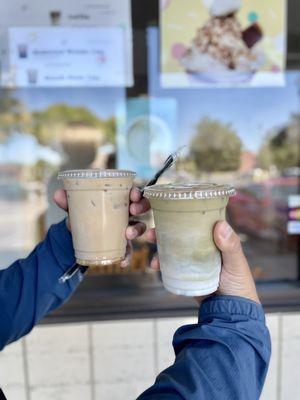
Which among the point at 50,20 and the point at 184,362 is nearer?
the point at 184,362

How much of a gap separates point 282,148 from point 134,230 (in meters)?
4.18

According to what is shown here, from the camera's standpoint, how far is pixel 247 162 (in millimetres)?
4102

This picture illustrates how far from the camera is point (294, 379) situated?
202 cm

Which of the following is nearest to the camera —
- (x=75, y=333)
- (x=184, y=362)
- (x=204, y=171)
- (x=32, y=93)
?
(x=184, y=362)

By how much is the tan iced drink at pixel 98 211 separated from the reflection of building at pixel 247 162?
10.6 ft

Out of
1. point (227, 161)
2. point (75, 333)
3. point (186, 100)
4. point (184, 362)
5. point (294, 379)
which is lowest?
point (294, 379)

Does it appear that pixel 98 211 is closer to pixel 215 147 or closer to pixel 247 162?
pixel 247 162

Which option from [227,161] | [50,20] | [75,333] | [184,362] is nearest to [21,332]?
[184,362]

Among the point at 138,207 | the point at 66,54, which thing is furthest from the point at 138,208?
the point at 66,54

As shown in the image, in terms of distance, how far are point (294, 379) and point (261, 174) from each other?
2971 millimetres

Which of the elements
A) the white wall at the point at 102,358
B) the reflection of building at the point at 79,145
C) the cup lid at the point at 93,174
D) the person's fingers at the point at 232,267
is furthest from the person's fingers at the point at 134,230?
the reflection of building at the point at 79,145

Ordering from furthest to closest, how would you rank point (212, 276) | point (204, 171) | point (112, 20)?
point (204, 171) → point (112, 20) → point (212, 276)

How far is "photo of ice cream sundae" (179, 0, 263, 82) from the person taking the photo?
6.88 feet

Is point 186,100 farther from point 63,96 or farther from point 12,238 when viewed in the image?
point 12,238
